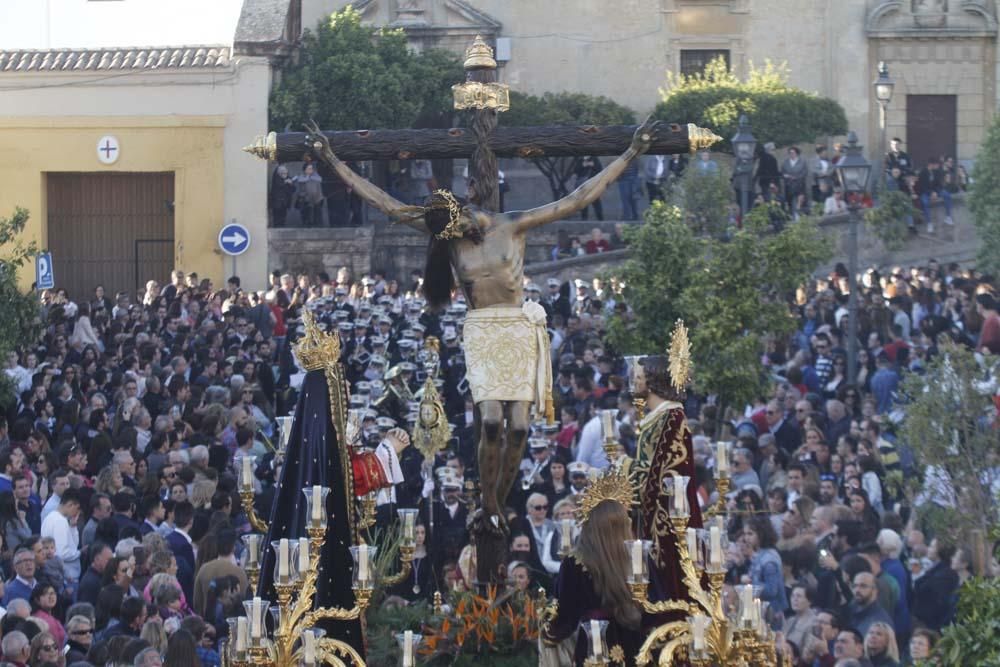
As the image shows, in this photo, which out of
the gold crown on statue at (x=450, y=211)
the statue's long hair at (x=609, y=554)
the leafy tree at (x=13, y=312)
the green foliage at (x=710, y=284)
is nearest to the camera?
the statue's long hair at (x=609, y=554)

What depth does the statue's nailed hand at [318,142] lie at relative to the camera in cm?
1075

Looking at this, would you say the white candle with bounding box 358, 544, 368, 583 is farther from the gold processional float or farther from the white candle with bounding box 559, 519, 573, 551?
the white candle with bounding box 559, 519, 573, 551

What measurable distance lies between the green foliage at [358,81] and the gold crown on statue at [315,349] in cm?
2131

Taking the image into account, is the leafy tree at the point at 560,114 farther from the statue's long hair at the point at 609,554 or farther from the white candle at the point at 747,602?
the white candle at the point at 747,602

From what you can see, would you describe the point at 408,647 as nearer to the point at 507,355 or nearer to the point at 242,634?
the point at 242,634

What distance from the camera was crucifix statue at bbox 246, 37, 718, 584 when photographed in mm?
10523

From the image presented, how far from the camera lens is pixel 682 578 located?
1007 cm

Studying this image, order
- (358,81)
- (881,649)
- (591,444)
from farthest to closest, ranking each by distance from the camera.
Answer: (358,81) < (591,444) < (881,649)

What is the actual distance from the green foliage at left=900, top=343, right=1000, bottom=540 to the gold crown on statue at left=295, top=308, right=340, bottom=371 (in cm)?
509

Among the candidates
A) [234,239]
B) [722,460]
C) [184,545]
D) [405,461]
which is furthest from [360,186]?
[234,239]

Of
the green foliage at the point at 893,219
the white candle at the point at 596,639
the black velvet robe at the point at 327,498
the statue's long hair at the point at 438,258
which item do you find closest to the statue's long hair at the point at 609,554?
the white candle at the point at 596,639

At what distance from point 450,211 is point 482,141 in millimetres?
520

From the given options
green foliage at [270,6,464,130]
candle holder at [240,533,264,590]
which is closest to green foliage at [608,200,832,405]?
candle holder at [240,533,264,590]

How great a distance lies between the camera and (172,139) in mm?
32656
